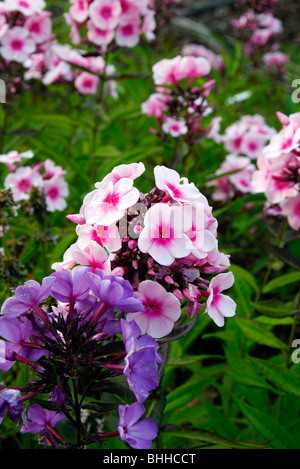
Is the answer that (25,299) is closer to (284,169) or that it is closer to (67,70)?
(284,169)

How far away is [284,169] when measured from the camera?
66.4 inches

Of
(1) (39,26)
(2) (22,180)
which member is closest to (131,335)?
(2) (22,180)

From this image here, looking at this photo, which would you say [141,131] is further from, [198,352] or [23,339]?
[23,339]

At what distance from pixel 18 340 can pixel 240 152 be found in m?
2.28

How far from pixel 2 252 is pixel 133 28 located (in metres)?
1.46

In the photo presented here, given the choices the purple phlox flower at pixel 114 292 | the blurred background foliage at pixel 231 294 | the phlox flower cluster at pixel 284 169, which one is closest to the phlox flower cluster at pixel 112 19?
the blurred background foliage at pixel 231 294

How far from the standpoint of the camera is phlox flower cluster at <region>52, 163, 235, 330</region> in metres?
1.02

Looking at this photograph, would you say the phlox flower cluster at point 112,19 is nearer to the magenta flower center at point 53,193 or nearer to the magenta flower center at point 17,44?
the magenta flower center at point 17,44

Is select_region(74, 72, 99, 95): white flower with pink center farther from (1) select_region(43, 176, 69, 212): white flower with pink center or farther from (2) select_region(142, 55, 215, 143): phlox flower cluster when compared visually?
(1) select_region(43, 176, 69, 212): white flower with pink center

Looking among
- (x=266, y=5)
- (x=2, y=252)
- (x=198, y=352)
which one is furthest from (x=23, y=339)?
(x=266, y=5)

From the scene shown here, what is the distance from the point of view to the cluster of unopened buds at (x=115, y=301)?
0.97m

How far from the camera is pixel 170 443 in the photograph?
1661 mm
